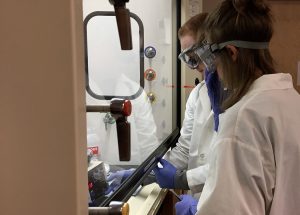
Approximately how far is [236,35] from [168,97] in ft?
4.14

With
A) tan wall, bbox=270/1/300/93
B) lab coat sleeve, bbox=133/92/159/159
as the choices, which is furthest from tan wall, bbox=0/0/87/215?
tan wall, bbox=270/1/300/93

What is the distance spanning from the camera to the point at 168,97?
7.55 feet

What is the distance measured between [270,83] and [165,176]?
2.61ft

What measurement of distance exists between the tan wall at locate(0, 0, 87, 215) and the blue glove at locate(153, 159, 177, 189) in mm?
1114

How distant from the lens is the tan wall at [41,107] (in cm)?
51

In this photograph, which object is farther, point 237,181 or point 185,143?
point 185,143

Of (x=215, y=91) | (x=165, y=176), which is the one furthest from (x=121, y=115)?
(x=165, y=176)

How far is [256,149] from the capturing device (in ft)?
3.11

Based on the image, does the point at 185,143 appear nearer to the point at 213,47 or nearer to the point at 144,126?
the point at 144,126

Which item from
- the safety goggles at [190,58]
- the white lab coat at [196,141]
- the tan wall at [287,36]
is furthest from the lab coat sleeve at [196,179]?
the tan wall at [287,36]

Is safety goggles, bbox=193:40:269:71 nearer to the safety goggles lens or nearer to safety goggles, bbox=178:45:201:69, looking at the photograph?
the safety goggles lens

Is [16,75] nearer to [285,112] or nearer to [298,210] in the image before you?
[285,112]

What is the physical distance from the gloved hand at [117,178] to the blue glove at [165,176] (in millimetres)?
Answer: 191

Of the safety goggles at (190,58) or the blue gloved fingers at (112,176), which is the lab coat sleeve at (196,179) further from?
the safety goggles at (190,58)
